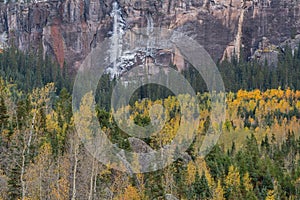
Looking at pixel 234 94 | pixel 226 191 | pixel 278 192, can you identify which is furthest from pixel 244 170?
pixel 234 94

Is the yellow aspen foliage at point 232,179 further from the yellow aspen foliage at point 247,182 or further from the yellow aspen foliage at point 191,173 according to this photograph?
the yellow aspen foliage at point 191,173

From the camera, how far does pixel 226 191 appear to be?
253 feet

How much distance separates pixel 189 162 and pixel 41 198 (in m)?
26.0

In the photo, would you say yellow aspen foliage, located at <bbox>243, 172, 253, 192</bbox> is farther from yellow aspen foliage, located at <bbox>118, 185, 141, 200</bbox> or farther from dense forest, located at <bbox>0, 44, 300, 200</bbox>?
yellow aspen foliage, located at <bbox>118, 185, 141, 200</bbox>

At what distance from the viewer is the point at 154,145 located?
68.7 m

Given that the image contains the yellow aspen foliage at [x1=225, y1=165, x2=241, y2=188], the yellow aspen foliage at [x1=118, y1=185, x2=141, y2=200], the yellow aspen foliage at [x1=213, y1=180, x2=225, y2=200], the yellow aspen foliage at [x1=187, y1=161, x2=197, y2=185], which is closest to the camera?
the yellow aspen foliage at [x1=118, y1=185, x2=141, y2=200]

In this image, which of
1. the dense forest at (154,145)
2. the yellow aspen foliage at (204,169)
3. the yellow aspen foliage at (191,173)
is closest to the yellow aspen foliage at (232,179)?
the dense forest at (154,145)

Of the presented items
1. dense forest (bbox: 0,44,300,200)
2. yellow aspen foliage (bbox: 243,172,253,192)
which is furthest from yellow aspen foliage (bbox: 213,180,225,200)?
yellow aspen foliage (bbox: 243,172,253,192)

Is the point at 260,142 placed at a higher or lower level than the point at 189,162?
lower

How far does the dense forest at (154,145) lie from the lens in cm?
5659

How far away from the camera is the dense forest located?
56.6 metres

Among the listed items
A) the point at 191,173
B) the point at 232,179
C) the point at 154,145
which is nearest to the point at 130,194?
the point at 154,145

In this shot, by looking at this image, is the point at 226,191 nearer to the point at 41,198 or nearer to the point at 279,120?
the point at 41,198

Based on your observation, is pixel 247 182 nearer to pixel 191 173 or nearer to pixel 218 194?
pixel 191 173
